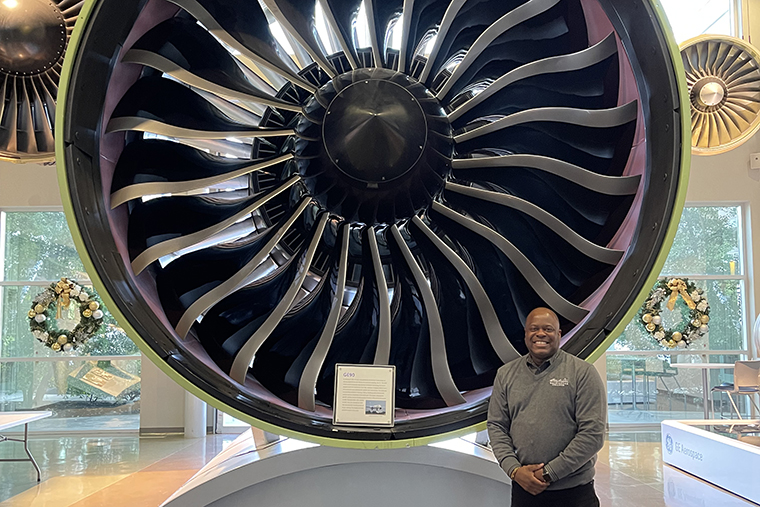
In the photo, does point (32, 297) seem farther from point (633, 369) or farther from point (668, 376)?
point (668, 376)

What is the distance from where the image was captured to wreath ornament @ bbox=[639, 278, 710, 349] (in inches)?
317

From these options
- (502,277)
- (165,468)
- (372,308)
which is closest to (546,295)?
(502,277)

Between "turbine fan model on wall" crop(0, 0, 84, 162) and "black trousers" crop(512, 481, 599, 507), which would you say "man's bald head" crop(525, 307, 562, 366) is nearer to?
"black trousers" crop(512, 481, 599, 507)

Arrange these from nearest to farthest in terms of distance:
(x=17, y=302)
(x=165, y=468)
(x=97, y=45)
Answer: (x=97, y=45)
(x=165, y=468)
(x=17, y=302)

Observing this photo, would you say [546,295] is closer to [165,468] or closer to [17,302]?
[165,468]

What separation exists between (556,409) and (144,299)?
1424 millimetres

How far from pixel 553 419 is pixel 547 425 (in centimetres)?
3

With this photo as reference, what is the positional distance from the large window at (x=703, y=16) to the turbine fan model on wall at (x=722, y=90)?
16.2 feet

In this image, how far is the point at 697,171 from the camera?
371 inches

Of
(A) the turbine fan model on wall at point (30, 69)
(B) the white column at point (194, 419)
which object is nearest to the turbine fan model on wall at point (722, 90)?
(A) the turbine fan model on wall at point (30, 69)

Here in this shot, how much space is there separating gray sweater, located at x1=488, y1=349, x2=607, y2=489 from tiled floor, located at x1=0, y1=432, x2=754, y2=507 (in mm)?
3188

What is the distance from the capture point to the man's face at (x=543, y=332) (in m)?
1.97

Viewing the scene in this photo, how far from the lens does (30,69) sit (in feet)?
9.40

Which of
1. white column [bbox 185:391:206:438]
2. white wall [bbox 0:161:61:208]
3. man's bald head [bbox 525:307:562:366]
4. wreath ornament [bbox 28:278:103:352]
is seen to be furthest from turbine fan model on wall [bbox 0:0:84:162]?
white wall [bbox 0:161:61:208]
